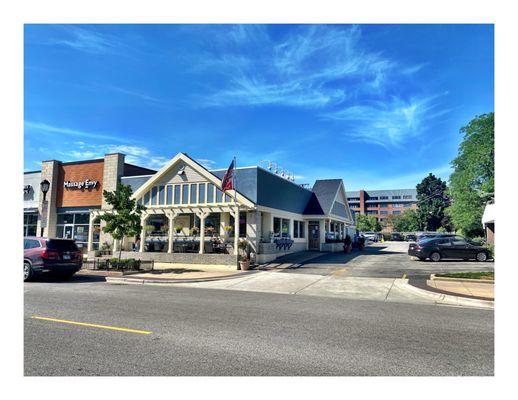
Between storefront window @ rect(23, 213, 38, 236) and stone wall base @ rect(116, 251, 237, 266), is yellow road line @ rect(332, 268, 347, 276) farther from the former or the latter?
storefront window @ rect(23, 213, 38, 236)

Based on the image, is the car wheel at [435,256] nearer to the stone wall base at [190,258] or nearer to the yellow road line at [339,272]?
the yellow road line at [339,272]

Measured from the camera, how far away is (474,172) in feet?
120

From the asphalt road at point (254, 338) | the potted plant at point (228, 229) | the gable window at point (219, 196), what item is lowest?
Answer: the asphalt road at point (254, 338)

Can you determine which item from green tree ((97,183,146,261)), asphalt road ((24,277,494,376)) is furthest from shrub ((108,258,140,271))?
asphalt road ((24,277,494,376))

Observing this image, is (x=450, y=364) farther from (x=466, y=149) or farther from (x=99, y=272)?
(x=466, y=149)

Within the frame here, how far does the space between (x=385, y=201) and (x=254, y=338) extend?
13620 cm

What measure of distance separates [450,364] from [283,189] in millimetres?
21447

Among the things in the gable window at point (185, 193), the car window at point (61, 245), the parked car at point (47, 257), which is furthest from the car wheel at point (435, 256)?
the car window at point (61, 245)

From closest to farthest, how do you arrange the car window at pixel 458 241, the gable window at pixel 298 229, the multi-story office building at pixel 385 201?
the car window at pixel 458 241 < the gable window at pixel 298 229 < the multi-story office building at pixel 385 201

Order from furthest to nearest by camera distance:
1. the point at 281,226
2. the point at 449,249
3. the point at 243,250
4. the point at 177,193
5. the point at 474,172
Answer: the point at 474,172, the point at 281,226, the point at 177,193, the point at 449,249, the point at 243,250

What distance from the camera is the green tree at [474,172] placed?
36000 mm

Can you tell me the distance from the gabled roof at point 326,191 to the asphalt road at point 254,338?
2061 centimetres

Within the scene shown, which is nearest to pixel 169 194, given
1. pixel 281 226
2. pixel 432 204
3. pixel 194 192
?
pixel 194 192

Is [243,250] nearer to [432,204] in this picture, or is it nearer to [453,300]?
[453,300]
